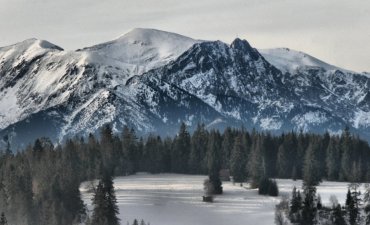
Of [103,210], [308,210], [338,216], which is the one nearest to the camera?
[103,210]

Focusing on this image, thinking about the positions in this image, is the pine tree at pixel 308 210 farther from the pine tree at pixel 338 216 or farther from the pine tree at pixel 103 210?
the pine tree at pixel 103 210

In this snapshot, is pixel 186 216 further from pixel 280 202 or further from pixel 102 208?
pixel 102 208

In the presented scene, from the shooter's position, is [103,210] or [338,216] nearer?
[103,210]

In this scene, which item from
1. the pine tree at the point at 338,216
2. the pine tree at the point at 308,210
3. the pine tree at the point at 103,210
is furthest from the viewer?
the pine tree at the point at 308,210

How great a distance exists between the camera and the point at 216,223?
182000 mm

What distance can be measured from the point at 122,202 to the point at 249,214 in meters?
27.3

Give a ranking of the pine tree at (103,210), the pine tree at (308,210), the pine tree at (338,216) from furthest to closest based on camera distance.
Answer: the pine tree at (308,210) → the pine tree at (338,216) → the pine tree at (103,210)

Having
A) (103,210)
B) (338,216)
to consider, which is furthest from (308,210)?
(103,210)

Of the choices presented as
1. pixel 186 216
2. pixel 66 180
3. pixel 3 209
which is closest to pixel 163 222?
pixel 186 216

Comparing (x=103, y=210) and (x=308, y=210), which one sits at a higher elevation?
(x=308, y=210)

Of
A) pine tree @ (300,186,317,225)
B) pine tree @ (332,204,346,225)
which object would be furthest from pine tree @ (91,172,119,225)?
pine tree @ (332,204,346,225)

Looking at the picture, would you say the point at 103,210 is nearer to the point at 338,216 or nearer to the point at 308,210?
the point at 308,210

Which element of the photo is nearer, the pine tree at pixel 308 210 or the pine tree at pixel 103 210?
the pine tree at pixel 103 210

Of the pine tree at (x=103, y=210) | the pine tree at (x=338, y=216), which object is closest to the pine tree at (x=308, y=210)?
the pine tree at (x=338, y=216)
